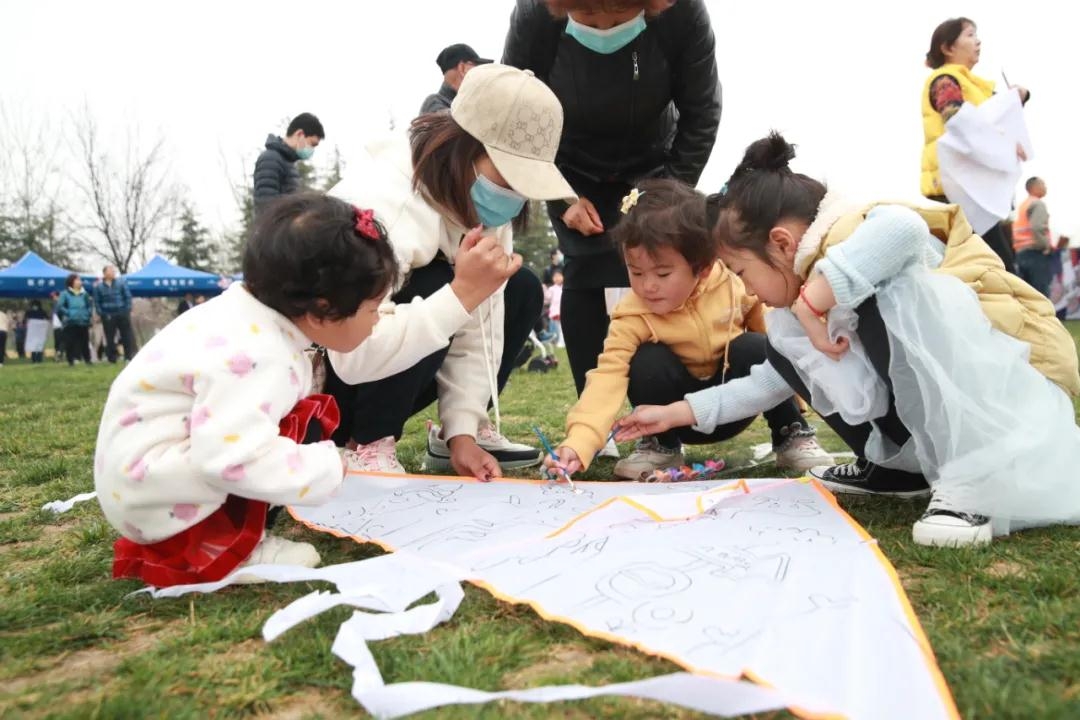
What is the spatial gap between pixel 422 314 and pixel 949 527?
1.23 meters

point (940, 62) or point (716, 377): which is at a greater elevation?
point (940, 62)

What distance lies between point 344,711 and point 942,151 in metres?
4.23

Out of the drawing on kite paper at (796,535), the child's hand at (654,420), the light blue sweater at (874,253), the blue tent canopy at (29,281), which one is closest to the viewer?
the drawing on kite paper at (796,535)

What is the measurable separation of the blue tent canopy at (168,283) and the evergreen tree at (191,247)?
10769 millimetres

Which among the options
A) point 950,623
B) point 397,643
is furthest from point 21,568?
point 950,623

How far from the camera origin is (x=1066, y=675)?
1006 mm

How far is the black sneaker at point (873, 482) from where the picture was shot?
199 centimetres

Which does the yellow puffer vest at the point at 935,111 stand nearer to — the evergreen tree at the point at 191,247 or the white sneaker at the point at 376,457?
the white sneaker at the point at 376,457

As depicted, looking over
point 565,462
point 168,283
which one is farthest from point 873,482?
point 168,283

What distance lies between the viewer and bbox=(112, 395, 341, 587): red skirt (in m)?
1.45

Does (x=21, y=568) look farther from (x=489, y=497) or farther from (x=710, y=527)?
(x=710, y=527)

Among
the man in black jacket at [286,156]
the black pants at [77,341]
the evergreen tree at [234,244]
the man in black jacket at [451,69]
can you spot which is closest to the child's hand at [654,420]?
the man in black jacket at [451,69]

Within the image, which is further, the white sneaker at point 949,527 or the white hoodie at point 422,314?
the white hoodie at point 422,314

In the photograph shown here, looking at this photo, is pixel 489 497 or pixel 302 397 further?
pixel 489 497
